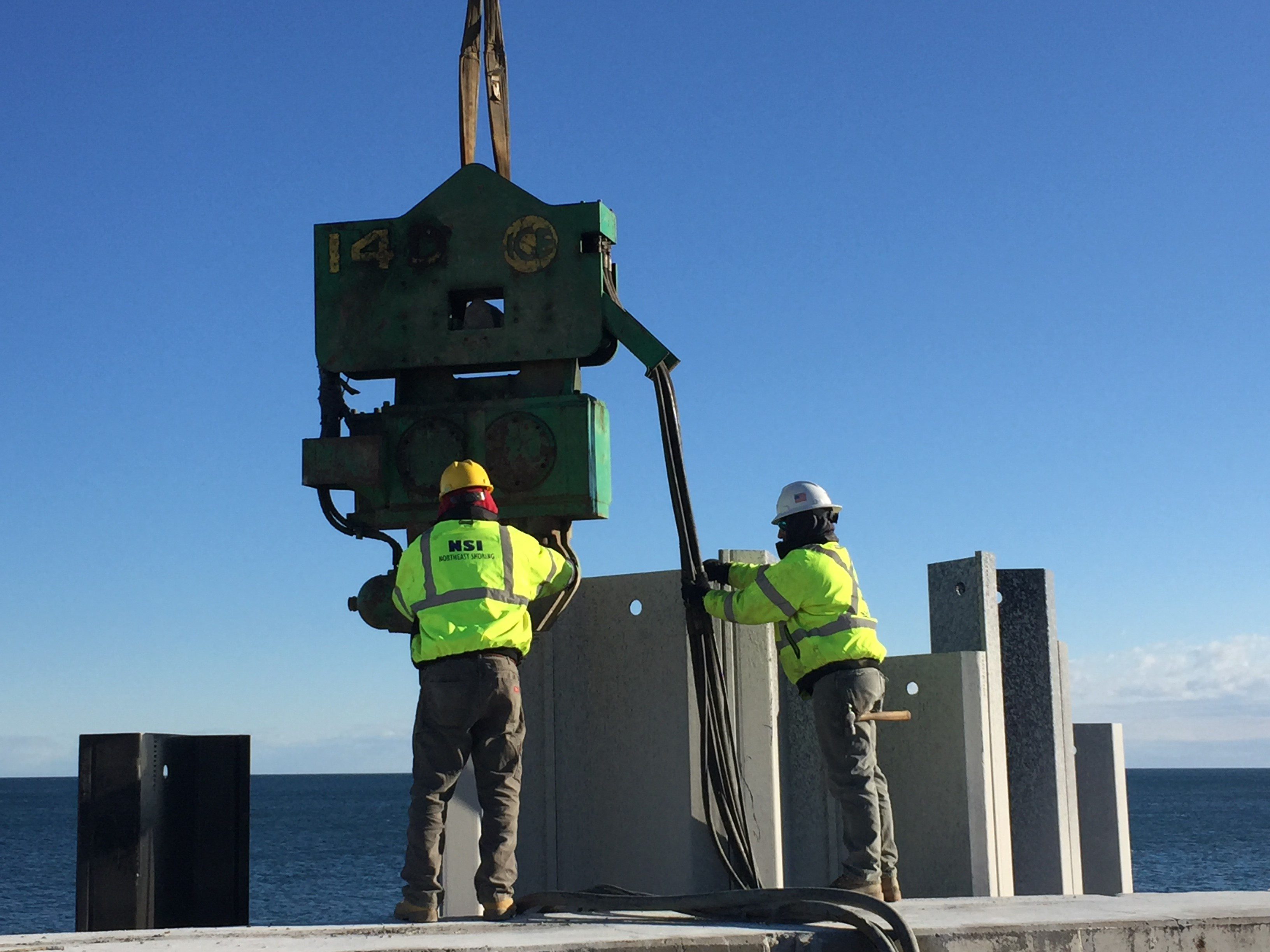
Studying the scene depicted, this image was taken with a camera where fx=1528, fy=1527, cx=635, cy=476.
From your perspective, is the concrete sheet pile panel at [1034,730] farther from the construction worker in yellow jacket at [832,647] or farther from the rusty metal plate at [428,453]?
the rusty metal plate at [428,453]

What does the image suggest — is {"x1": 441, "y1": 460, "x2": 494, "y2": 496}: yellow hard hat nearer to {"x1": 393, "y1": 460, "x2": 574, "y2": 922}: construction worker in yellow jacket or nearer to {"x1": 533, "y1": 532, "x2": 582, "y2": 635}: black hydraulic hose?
{"x1": 393, "y1": 460, "x2": 574, "y2": 922}: construction worker in yellow jacket

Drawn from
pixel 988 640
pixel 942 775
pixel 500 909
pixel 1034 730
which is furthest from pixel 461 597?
pixel 1034 730

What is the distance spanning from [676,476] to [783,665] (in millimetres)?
1062

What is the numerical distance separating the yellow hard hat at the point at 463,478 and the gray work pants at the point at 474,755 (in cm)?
72

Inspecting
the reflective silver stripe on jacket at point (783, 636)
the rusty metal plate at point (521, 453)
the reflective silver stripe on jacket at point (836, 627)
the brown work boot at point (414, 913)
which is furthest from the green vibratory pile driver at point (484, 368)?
the brown work boot at point (414, 913)

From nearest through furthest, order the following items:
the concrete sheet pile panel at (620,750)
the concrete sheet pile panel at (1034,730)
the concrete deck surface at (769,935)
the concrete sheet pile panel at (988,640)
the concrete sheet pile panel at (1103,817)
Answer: the concrete deck surface at (769,935), the concrete sheet pile panel at (620,750), the concrete sheet pile panel at (988,640), the concrete sheet pile panel at (1034,730), the concrete sheet pile panel at (1103,817)

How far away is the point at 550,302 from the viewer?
293 inches

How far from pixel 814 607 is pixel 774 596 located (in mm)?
178

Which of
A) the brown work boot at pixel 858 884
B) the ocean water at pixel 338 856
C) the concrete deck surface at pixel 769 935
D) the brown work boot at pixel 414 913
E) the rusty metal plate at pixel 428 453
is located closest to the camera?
the concrete deck surface at pixel 769 935

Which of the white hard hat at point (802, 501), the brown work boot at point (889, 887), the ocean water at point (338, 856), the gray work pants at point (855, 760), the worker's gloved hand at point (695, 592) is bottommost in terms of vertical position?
the ocean water at point (338, 856)

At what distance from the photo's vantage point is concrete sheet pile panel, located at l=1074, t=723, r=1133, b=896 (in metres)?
10.2

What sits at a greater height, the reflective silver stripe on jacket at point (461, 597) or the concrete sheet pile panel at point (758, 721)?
the reflective silver stripe on jacket at point (461, 597)

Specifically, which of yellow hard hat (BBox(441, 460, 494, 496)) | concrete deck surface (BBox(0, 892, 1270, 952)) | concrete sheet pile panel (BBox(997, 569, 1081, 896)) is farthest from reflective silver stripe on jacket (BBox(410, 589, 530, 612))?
concrete sheet pile panel (BBox(997, 569, 1081, 896))

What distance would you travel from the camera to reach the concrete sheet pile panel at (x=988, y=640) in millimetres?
7625
